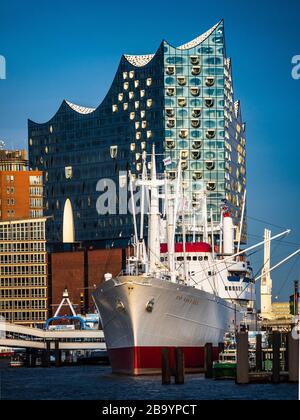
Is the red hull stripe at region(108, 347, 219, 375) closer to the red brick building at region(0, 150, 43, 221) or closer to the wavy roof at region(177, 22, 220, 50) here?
the wavy roof at region(177, 22, 220, 50)

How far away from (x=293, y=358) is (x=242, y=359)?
11.8 ft

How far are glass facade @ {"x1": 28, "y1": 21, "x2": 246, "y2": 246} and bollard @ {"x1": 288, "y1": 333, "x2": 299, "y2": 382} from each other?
97790mm

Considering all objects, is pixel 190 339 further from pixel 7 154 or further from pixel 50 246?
pixel 7 154

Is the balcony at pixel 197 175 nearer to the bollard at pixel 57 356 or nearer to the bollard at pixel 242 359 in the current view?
the bollard at pixel 57 356

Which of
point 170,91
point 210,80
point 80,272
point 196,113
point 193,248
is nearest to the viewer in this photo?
point 193,248

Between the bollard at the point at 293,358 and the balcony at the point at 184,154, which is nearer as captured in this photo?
the bollard at the point at 293,358

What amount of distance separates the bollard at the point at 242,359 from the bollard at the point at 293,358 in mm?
2403

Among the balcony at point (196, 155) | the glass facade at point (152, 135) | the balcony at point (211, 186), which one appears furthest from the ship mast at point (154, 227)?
the balcony at point (196, 155)

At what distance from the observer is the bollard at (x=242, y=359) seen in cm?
5916

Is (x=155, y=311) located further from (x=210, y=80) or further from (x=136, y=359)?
(x=210, y=80)

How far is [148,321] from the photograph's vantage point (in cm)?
7312

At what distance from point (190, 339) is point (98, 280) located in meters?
73.9

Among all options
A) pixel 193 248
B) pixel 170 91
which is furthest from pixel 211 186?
pixel 193 248
